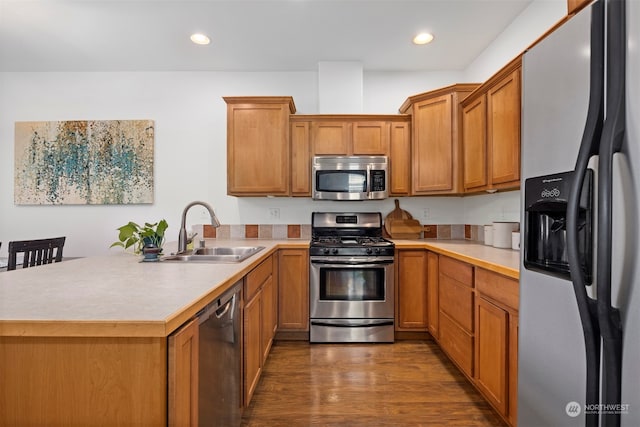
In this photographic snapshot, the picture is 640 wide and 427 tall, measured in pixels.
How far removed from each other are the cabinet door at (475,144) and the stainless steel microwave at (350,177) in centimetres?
75

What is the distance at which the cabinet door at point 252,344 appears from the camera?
172cm

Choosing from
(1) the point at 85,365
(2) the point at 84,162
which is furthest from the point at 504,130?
(2) the point at 84,162

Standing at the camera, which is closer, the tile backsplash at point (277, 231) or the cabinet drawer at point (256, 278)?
the cabinet drawer at point (256, 278)

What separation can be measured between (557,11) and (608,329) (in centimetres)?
233

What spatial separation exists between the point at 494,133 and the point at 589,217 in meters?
1.73

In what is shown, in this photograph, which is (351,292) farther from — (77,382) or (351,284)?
(77,382)

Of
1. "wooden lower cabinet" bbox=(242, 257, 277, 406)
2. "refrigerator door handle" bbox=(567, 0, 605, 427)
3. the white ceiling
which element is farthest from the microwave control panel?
"refrigerator door handle" bbox=(567, 0, 605, 427)

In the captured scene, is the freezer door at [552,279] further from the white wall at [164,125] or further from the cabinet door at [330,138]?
the white wall at [164,125]

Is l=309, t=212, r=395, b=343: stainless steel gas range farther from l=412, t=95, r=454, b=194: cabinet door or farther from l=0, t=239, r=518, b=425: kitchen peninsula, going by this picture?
l=0, t=239, r=518, b=425: kitchen peninsula

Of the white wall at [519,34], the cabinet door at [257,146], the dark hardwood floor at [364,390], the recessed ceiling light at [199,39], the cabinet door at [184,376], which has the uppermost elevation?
the recessed ceiling light at [199,39]

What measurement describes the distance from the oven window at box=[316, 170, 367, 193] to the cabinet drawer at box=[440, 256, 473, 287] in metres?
1.07

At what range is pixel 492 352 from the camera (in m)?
1.77

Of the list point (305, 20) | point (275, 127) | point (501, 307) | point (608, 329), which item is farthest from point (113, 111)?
point (608, 329)

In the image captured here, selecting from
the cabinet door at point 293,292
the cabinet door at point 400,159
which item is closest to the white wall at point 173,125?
the cabinet door at point 400,159
